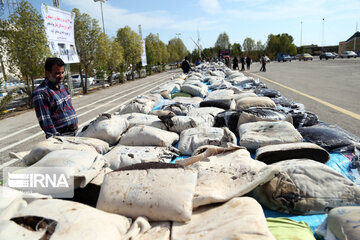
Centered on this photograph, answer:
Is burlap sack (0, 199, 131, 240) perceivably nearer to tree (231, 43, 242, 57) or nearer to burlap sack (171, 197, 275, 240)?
burlap sack (171, 197, 275, 240)

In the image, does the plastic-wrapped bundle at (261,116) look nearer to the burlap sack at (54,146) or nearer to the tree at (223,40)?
the burlap sack at (54,146)

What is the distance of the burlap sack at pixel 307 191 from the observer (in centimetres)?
154

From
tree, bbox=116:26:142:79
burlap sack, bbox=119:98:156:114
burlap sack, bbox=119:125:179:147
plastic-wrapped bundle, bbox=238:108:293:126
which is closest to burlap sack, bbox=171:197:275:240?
burlap sack, bbox=119:125:179:147

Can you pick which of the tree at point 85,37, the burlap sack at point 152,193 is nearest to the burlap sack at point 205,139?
the burlap sack at point 152,193

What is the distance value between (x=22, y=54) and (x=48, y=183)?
10.4 meters

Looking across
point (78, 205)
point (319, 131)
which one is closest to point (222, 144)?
point (319, 131)

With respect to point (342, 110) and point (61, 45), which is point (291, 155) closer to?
point (342, 110)

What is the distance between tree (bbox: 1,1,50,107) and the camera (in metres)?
9.79

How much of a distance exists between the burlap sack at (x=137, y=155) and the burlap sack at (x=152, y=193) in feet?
2.21

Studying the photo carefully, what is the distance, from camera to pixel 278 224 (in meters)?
1.39

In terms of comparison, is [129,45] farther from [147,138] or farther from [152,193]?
[152,193]

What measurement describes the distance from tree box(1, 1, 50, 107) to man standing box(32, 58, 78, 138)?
900 cm

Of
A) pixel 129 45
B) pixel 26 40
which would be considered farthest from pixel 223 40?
pixel 26 40

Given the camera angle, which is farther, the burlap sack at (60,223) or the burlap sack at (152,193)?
the burlap sack at (152,193)
